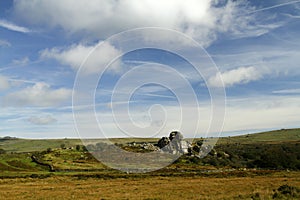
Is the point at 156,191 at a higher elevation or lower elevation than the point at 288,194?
lower

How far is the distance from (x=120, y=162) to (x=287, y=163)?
58.6 meters

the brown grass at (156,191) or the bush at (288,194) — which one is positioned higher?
the bush at (288,194)

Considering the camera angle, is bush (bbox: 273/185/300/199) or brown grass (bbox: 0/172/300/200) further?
brown grass (bbox: 0/172/300/200)

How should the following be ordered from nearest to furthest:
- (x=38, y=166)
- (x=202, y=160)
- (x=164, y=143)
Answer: (x=38, y=166)
(x=202, y=160)
(x=164, y=143)

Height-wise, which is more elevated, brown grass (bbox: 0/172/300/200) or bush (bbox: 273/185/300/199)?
bush (bbox: 273/185/300/199)

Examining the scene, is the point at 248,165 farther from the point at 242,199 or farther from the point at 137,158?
the point at 242,199

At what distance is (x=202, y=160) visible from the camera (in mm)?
135375

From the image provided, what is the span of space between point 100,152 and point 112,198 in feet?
413

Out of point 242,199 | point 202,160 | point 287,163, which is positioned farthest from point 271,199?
point 202,160

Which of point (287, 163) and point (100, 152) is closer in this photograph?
point (287, 163)

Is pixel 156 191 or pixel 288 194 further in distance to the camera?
pixel 156 191

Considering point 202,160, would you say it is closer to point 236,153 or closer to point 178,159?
point 178,159

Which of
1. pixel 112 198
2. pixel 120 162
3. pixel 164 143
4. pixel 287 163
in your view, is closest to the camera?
pixel 112 198

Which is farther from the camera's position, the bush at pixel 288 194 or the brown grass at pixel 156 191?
the brown grass at pixel 156 191
